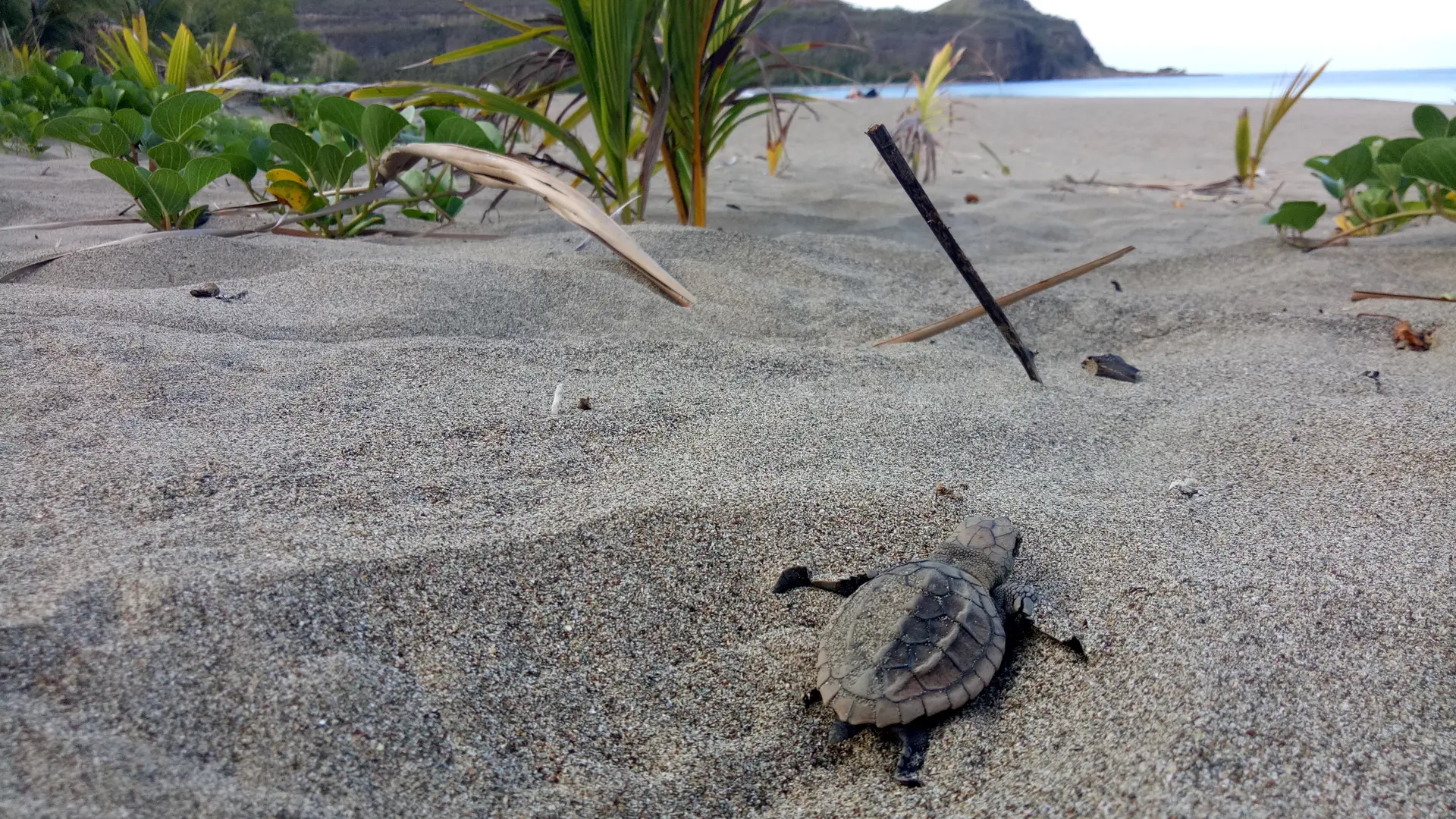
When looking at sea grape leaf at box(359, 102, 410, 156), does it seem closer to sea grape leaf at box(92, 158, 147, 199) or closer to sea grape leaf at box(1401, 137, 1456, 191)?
sea grape leaf at box(92, 158, 147, 199)

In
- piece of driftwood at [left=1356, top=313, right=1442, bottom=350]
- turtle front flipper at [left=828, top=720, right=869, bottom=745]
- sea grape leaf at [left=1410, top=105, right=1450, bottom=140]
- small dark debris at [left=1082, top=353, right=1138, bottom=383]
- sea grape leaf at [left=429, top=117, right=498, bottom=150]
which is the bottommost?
turtle front flipper at [left=828, top=720, right=869, bottom=745]

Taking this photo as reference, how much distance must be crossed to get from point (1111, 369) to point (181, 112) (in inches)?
114

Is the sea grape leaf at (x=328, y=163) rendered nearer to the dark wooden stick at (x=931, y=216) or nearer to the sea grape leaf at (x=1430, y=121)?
the dark wooden stick at (x=931, y=216)

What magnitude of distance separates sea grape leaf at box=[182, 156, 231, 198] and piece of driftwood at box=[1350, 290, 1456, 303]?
3.53 metres

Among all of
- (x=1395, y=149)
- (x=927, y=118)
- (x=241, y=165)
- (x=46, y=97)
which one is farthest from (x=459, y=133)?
(x=927, y=118)

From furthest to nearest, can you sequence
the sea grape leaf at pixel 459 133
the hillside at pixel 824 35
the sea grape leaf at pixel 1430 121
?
the hillside at pixel 824 35, the sea grape leaf at pixel 1430 121, the sea grape leaf at pixel 459 133

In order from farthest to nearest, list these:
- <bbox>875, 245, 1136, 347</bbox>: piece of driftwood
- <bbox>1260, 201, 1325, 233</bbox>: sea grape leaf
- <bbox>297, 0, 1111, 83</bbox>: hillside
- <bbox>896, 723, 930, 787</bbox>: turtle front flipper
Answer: <bbox>297, 0, 1111, 83</bbox>: hillside
<bbox>1260, 201, 1325, 233</bbox>: sea grape leaf
<bbox>875, 245, 1136, 347</bbox>: piece of driftwood
<bbox>896, 723, 930, 787</bbox>: turtle front flipper

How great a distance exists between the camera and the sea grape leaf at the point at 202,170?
247cm

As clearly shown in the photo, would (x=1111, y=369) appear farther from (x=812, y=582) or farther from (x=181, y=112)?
(x=181, y=112)

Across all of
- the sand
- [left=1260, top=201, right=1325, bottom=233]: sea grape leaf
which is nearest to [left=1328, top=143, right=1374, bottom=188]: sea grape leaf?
[left=1260, top=201, right=1325, bottom=233]: sea grape leaf

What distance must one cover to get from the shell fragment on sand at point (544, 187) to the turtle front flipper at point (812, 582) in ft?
4.23

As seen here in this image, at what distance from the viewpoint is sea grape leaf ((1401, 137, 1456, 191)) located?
7.92 feet

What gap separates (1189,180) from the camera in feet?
20.9

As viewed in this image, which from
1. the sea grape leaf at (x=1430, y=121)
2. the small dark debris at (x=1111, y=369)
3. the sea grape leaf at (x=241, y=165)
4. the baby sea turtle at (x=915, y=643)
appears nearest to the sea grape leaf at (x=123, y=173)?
the sea grape leaf at (x=241, y=165)
